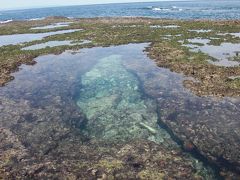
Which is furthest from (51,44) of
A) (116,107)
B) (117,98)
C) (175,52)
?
(116,107)

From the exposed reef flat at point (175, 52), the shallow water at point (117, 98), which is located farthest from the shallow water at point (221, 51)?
the shallow water at point (117, 98)

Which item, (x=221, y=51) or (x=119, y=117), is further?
(x=221, y=51)

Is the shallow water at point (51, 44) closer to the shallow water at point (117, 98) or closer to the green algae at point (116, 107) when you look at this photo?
the shallow water at point (117, 98)

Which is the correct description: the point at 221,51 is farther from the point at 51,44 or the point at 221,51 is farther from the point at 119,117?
the point at 51,44

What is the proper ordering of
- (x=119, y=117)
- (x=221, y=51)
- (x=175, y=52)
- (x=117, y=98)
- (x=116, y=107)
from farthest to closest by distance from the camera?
(x=221, y=51) → (x=175, y=52) → (x=117, y=98) → (x=116, y=107) → (x=119, y=117)

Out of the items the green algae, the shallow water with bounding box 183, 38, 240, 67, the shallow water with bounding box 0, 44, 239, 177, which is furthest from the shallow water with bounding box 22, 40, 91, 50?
the shallow water with bounding box 183, 38, 240, 67

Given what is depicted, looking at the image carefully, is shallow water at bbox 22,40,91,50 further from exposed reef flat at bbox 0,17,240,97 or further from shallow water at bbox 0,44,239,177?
shallow water at bbox 0,44,239,177

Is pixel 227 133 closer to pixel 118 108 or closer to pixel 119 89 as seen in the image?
pixel 118 108
